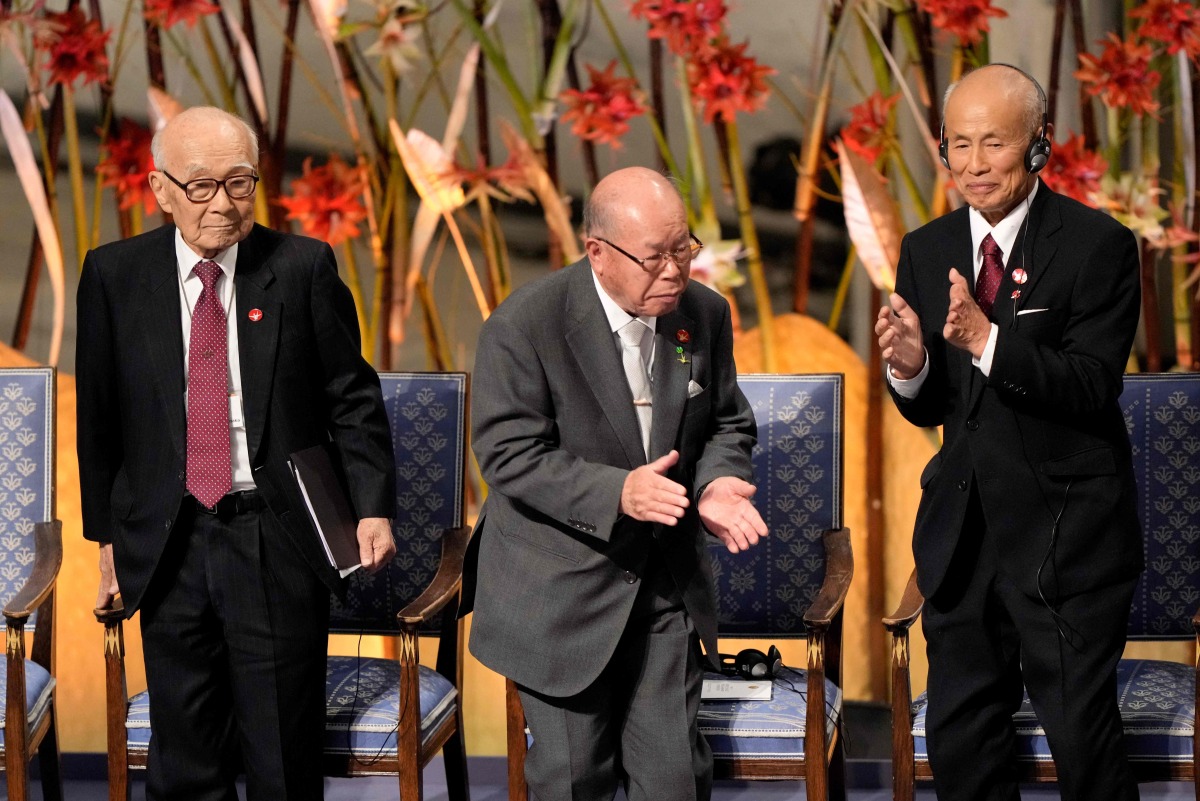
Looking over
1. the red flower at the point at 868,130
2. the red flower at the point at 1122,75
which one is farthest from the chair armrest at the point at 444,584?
the red flower at the point at 1122,75

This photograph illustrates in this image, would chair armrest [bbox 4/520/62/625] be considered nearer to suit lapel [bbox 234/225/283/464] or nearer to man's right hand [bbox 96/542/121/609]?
man's right hand [bbox 96/542/121/609]

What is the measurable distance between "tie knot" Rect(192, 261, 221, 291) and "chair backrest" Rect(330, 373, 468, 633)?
754 mm

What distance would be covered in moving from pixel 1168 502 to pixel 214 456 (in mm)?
2065

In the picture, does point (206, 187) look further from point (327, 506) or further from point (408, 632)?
point (408, 632)

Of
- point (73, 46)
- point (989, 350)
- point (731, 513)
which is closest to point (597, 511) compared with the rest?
point (731, 513)

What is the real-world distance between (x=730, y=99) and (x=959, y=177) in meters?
1.34

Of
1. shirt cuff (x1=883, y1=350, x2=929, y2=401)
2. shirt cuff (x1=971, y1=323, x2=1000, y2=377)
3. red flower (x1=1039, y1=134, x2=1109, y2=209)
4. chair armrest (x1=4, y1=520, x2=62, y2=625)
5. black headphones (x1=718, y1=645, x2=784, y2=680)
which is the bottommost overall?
black headphones (x1=718, y1=645, x2=784, y2=680)

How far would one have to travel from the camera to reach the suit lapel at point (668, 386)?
241cm

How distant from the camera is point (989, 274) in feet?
8.13

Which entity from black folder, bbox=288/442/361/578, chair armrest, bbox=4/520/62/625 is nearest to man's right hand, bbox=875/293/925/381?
black folder, bbox=288/442/361/578

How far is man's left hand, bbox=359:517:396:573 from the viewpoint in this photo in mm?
2695

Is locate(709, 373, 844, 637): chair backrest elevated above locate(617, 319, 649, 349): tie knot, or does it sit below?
below

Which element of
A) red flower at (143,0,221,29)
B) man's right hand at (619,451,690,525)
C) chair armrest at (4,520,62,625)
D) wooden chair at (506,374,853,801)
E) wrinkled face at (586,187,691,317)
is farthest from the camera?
red flower at (143,0,221,29)

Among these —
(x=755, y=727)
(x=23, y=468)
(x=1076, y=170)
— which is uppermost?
(x=1076, y=170)
